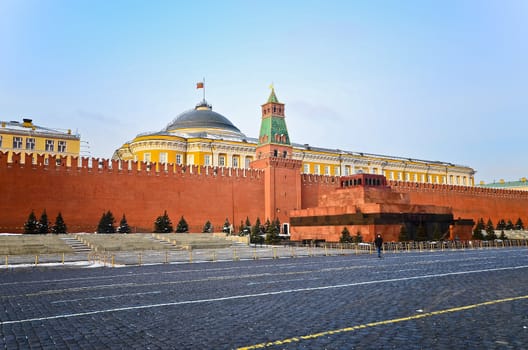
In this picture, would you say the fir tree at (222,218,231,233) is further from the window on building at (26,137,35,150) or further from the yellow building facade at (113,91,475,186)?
the window on building at (26,137,35,150)

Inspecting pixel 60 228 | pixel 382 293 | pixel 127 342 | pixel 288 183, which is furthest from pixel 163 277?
pixel 288 183

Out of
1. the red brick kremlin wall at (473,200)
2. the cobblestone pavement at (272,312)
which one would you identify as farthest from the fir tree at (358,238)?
the red brick kremlin wall at (473,200)

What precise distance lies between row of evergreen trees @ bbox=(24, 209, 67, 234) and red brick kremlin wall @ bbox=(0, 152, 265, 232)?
0.85 m

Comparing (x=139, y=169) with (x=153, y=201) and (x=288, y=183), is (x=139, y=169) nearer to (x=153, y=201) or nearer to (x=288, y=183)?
(x=153, y=201)

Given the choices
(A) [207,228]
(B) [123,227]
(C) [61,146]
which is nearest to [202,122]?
(C) [61,146]

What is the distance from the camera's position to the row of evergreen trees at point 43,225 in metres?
26.9

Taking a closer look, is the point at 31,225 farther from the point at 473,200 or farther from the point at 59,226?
the point at 473,200

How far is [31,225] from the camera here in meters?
26.9

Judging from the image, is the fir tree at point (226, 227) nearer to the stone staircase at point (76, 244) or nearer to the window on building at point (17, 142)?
the stone staircase at point (76, 244)

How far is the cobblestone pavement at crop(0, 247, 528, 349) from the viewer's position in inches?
202

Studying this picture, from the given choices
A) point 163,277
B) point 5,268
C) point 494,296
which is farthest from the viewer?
point 5,268

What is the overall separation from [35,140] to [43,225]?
22.3 m

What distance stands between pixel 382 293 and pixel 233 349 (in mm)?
4526

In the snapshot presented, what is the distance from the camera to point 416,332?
5410 mm
